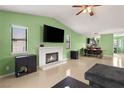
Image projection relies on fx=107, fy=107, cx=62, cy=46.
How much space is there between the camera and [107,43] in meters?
9.60

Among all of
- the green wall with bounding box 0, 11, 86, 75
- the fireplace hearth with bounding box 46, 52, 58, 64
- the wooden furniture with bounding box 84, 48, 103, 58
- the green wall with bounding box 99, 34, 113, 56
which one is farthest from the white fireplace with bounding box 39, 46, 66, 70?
the green wall with bounding box 99, 34, 113, 56

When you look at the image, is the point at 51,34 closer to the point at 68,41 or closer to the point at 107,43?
the point at 68,41

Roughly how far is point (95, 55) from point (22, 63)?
21.7ft

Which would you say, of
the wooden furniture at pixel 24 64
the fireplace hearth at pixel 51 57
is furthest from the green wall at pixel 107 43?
the wooden furniture at pixel 24 64

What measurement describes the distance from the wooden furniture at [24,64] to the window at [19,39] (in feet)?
1.33

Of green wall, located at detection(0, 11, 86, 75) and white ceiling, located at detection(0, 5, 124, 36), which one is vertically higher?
white ceiling, located at detection(0, 5, 124, 36)

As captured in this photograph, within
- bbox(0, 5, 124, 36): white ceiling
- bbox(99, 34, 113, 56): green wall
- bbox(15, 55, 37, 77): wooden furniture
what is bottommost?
bbox(15, 55, 37, 77): wooden furniture

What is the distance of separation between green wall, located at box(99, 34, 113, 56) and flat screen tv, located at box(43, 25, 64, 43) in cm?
532

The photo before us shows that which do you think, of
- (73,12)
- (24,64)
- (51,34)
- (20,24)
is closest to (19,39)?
(20,24)

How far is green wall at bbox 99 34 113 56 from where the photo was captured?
9.35 m

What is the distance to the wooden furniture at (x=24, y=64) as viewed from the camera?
12.2 ft

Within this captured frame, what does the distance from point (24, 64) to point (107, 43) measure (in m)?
7.90

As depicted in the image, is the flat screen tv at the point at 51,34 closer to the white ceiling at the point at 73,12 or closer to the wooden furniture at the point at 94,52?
the white ceiling at the point at 73,12

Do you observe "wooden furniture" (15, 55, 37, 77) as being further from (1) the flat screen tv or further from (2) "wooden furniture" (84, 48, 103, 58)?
(2) "wooden furniture" (84, 48, 103, 58)
